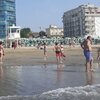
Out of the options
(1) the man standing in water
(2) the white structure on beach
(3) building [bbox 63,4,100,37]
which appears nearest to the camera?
(1) the man standing in water

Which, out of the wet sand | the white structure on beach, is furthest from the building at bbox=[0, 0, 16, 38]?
the wet sand

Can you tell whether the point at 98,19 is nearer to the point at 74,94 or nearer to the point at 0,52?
the point at 0,52

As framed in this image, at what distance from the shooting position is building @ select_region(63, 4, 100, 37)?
517ft

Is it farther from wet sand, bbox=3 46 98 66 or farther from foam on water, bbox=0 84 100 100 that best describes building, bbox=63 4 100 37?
foam on water, bbox=0 84 100 100

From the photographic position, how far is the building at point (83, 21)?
517 ft

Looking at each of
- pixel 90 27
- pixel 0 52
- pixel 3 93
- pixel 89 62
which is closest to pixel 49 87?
pixel 3 93

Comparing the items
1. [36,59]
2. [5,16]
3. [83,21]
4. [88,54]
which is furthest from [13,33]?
[83,21]

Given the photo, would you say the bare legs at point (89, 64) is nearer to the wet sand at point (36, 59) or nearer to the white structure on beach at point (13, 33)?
the wet sand at point (36, 59)

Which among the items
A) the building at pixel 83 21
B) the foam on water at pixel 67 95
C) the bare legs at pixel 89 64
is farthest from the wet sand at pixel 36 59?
the building at pixel 83 21

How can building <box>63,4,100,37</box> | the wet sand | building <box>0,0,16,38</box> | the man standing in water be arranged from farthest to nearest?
1. building <box>63,4,100,37</box>
2. building <box>0,0,16,38</box>
3. the wet sand
4. the man standing in water

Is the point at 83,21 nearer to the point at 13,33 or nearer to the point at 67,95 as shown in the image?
the point at 13,33

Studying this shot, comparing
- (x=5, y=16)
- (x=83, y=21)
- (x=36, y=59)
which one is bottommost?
(x=36, y=59)

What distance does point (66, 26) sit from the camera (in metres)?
186

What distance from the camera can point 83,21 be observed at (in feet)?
539
